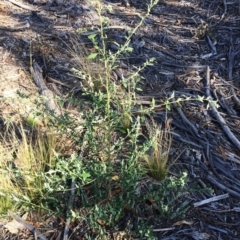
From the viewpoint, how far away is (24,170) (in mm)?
2682

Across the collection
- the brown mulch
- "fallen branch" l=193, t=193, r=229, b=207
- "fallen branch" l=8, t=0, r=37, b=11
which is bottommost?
"fallen branch" l=193, t=193, r=229, b=207

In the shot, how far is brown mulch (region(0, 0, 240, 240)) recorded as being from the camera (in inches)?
113

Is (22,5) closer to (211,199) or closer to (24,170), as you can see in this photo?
(24,170)

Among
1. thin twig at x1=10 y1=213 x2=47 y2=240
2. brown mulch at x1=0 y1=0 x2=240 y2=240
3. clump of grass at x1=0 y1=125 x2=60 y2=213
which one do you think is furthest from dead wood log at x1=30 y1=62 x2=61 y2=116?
thin twig at x1=10 y1=213 x2=47 y2=240

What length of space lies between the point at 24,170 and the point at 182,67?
2.02m

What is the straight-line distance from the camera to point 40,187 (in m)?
2.62

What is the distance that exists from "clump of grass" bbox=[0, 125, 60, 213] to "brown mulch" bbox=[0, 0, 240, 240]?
0.68 metres

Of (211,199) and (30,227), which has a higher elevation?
(30,227)

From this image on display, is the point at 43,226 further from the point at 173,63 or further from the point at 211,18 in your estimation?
the point at 211,18

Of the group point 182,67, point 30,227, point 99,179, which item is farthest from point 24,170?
point 182,67

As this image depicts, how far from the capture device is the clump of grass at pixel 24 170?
2.49 metres

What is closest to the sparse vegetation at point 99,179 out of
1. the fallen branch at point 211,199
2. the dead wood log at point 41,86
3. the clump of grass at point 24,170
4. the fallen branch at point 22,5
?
the clump of grass at point 24,170

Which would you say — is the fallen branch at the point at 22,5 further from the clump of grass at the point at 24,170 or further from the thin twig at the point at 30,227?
the thin twig at the point at 30,227

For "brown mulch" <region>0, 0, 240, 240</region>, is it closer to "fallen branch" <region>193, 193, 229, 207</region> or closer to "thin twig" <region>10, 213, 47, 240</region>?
"fallen branch" <region>193, 193, 229, 207</region>
